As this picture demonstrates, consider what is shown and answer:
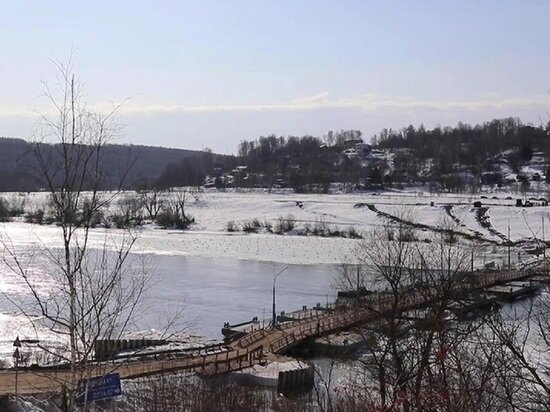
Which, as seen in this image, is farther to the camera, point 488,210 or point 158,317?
point 488,210

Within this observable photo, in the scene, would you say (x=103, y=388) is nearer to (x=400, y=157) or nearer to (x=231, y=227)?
(x=231, y=227)

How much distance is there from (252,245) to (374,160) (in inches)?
3033

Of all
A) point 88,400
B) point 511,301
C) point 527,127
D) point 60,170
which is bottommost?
point 511,301

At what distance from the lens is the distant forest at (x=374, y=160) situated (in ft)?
353

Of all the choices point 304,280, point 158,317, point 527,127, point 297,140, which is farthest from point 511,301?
point 297,140

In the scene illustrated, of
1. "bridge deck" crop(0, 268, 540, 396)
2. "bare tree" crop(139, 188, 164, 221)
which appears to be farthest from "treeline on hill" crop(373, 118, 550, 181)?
"bridge deck" crop(0, 268, 540, 396)

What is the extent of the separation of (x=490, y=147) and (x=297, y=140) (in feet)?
135

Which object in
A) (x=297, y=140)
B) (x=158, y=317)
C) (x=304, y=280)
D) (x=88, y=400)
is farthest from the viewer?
(x=297, y=140)

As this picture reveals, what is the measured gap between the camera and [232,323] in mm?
27781

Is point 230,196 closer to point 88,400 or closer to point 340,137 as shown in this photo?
point 340,137

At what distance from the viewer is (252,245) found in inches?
2200

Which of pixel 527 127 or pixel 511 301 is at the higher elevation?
pixel 527 127

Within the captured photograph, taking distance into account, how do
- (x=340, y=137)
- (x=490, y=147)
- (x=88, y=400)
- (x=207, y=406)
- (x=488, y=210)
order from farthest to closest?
(x=340, y=137) < (x=490, y=147) < (x=488, y=210) < (x=207, y=406) < (x=88, y=400)

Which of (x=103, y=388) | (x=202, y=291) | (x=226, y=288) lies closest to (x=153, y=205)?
(x=226, y=288)
